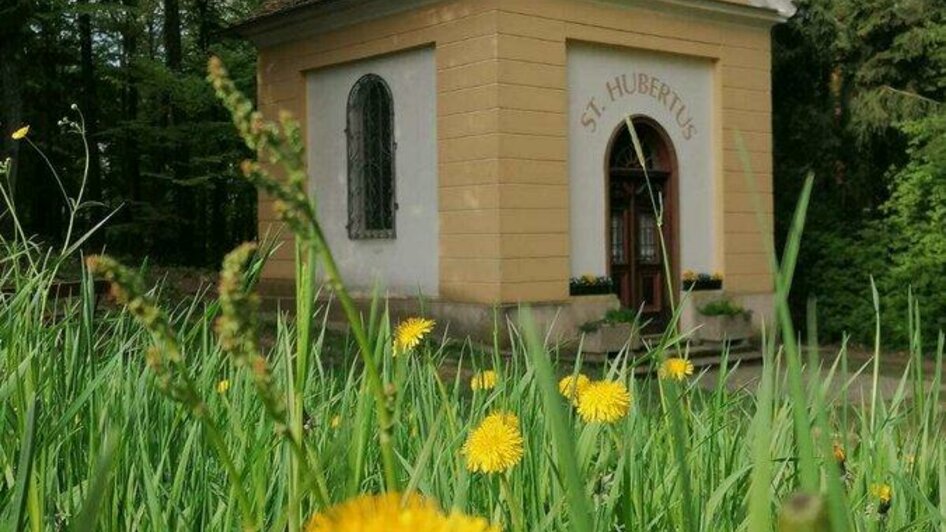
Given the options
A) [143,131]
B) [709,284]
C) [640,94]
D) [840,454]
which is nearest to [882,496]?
[840,454]

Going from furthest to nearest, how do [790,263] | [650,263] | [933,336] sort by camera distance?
[933,336]
[650,263]
[790,263]

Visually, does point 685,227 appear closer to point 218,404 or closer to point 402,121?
point 402,121

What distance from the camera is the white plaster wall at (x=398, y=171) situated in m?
12.9

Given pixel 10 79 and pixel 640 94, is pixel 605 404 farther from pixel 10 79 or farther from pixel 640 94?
pixel 10 79

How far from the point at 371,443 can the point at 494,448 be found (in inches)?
27.4

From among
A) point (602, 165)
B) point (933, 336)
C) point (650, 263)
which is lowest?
point (933, 336)

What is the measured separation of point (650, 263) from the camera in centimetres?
1391

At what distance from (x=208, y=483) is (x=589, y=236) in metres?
11.5

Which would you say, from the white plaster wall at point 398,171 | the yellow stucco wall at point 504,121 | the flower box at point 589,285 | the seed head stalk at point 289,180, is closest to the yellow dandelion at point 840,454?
the seed head stalk at point 289,180

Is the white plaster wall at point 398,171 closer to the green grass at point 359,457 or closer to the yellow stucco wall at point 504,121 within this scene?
the yellow stucco wall at point 504,121

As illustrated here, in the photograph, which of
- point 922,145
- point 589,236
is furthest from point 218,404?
point 922,145

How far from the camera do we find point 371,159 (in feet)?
45.0

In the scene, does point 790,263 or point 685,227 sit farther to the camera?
point 685,227

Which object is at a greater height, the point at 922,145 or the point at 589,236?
the point at 922,145
